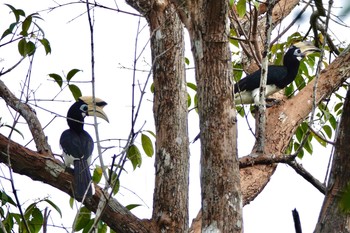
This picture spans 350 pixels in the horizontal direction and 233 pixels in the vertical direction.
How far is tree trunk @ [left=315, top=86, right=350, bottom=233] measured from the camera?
181 centimetres

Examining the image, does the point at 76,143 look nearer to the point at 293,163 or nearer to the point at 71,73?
the point at 71,73

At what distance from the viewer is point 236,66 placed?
17.0ft

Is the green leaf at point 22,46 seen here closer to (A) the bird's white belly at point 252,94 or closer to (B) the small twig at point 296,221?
(A) the bird's white belly at point 252,94

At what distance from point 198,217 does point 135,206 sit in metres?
0.39

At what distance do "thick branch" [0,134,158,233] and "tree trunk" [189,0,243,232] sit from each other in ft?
2.57

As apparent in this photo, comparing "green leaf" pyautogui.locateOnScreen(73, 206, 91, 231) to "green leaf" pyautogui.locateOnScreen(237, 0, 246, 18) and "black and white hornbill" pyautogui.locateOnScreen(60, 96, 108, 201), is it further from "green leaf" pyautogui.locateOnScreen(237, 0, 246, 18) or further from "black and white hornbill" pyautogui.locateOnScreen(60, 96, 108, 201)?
"green leaf" pyautogui.locateOnScreen(237, 0, 246, 18)

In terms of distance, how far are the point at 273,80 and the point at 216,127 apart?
9.92ft

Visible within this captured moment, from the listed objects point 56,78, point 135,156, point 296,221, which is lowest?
point 296,221

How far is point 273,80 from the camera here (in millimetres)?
5957

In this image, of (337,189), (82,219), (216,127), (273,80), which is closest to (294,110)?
(273,80)

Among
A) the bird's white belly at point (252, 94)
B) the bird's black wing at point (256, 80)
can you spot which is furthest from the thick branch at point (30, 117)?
the bird's white belly at point (252, 94)

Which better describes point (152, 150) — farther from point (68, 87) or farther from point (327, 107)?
point (327, 107)

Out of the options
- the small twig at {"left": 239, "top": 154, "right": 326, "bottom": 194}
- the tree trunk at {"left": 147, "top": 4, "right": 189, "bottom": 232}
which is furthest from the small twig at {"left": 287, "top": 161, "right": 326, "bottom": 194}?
the tree trunk at {"left": 147, "top": 4, "right": 189, "bottom": 232}

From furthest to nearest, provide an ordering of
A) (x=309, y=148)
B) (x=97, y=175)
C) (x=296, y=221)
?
(x=309, y=148) < (x=97, y=175) < (x=296, y=221)
